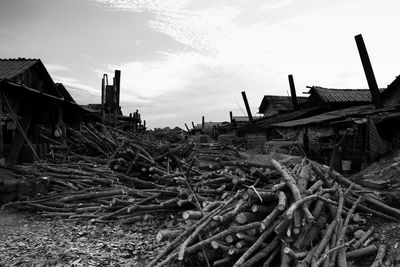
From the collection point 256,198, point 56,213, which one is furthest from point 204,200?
point 56,213

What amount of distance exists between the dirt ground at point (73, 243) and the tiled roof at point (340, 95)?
67.6 feet

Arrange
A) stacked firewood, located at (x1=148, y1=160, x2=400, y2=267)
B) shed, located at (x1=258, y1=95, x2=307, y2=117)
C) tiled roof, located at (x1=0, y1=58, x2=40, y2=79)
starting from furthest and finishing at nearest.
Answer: shed, located at (x1=258, y1=95, x2=307, y2=117) < tiled roof, located at (x1=0, y1=58, x2=40, y2=79) < stacked firewood, located at (x1=148, y1=160, x2=400, y2=267)

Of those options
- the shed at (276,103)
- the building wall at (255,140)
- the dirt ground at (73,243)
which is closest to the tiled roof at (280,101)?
the shed at (276,103)

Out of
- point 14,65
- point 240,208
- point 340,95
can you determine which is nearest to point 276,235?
point 240,208

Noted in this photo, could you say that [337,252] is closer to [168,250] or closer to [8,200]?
[168,250]

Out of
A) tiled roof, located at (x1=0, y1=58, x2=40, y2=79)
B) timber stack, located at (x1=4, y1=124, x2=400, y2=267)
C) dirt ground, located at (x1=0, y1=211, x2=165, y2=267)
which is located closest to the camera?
timber stack, located at (x1=4, y1=124, x2=400, y2=267)

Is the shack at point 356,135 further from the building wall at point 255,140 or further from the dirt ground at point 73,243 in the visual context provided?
the building wall at point 255,140

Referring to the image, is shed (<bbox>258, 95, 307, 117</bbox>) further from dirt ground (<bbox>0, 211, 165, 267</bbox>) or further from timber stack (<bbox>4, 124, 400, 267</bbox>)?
dirt ground (<bbox>0, 211, 165, 267</bbox>)

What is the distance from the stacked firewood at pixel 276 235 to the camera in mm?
4133

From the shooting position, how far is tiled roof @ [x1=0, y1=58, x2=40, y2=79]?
11521 millimetres

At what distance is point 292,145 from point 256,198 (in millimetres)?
14742

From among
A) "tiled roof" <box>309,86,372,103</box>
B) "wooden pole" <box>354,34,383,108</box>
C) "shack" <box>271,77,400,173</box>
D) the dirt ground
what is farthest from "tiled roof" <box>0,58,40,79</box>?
"tiled roof" <box>309,86,372,103</box>

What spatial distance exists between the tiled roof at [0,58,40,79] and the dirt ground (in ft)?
21.6

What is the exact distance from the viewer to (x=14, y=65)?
12875 millimetres
